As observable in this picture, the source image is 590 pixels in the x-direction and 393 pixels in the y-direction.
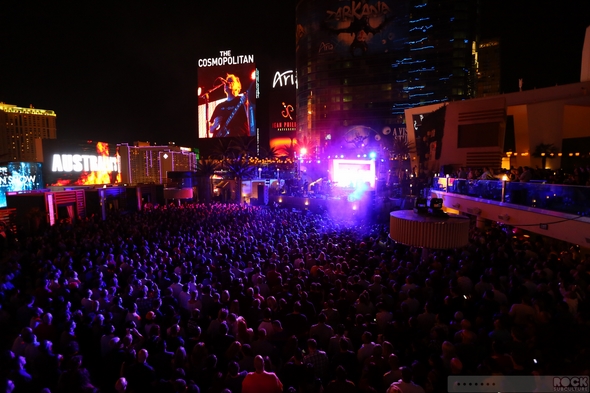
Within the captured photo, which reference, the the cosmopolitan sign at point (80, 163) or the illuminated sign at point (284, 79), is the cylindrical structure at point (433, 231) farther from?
the illuminated sign at point (284, 79)

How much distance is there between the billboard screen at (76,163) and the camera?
30.0 metres

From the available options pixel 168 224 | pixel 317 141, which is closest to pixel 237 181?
pixel 168 224

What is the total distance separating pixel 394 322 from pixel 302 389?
1.82 meters

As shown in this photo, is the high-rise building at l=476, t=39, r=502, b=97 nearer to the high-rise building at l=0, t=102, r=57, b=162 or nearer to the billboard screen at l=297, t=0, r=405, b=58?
the billboard screen at l=297, t=0, r=405, b=58

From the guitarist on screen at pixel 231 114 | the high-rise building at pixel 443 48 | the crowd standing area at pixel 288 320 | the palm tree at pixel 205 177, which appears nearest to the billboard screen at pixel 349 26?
the high-rise building at pixel 443 48

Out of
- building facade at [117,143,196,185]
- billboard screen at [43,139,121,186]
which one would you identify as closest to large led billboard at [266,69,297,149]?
building facade at [117,143,196,185]

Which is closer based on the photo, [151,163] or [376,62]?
[151,163]

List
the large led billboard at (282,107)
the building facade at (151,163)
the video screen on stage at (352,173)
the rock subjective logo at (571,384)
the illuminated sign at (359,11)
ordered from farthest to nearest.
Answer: the large led billboard at (282,107), the illuminated sign at (359,11), the building facade at (151,163), the video screen on stage at (352,173), the rock subjective logo at (571,384)

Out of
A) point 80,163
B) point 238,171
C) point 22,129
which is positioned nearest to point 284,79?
point 22,129

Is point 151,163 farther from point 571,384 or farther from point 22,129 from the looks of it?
point 571,384

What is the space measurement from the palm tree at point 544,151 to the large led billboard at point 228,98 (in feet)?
127

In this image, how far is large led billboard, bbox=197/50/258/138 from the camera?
5362 centimetres

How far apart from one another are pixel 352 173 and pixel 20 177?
26280 millimetres

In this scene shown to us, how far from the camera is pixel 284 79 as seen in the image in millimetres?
75000
